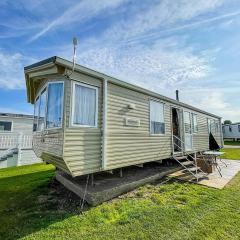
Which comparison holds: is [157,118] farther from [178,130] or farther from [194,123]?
[194,123]

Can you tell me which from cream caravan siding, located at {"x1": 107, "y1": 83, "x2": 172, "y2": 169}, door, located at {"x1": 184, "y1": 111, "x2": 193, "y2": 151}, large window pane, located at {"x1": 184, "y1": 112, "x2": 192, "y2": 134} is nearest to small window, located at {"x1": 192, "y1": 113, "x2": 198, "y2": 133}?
door, located at {"x1": 184, "y1": 111, "x2": 193, "y2": 151}

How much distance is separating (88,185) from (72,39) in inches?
173

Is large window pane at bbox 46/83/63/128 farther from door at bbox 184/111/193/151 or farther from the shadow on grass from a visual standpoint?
door at bbox 184/111/193/151

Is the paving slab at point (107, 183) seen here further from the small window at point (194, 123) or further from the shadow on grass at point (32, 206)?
the small window at point (194, 123)

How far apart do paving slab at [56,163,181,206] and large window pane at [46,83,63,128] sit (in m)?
2.18

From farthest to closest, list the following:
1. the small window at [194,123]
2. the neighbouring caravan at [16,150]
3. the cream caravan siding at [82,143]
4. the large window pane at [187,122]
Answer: the neighbouring caravan at [16,150] → the small window at [194,123] → the large window pane at [187,122] → the cream caravan siding at [82,143]

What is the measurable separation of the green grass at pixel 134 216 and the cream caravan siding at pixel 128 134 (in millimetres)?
1251

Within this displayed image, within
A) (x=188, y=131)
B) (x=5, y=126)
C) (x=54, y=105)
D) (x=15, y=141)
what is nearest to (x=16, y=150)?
(x=15, y=141)

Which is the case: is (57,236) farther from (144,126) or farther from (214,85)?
(214,85)

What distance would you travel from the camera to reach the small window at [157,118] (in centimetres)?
854

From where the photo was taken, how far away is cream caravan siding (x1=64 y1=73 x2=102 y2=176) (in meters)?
5.15

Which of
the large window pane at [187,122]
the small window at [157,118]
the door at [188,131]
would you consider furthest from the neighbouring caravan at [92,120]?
the large window pane at [187,122]

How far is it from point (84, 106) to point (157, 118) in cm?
431

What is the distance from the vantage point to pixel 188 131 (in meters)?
11.7
